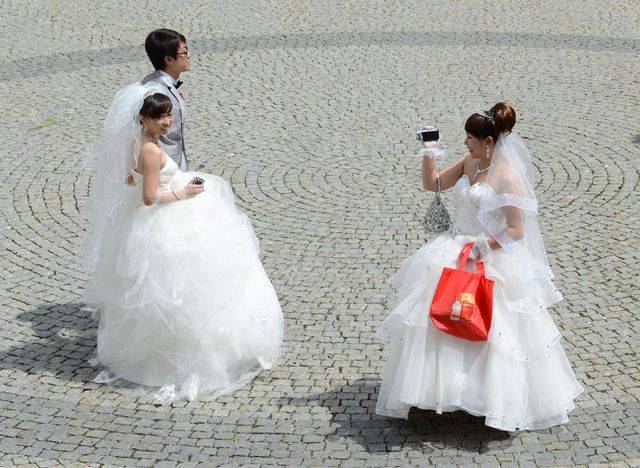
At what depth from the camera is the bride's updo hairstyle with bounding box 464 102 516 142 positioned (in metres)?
5.92

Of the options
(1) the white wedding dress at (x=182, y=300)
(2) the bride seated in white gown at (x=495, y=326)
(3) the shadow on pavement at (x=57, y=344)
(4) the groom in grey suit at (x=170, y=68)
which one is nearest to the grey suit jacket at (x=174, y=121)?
(4) the groom in grey suit at (x=170, y=68)

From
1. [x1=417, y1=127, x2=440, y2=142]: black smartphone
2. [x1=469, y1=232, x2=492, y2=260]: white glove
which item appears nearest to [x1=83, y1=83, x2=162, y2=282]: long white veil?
[x1=417, y1=127, x2=440, y2=142]: black smartphone

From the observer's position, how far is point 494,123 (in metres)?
5.92

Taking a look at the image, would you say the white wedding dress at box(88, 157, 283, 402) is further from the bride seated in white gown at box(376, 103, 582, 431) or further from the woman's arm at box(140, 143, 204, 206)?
the bride seated in white gown at box(376, 103, 582, 431)

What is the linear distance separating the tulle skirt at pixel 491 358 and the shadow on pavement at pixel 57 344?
226 centimetres

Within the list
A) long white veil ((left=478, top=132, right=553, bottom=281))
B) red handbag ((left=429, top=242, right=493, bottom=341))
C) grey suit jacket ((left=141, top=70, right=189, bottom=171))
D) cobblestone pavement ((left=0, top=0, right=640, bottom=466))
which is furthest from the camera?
grey suit jacket ((left=141, top=70, right=189, bottom=171))

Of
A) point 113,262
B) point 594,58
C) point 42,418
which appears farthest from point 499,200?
point 594,58

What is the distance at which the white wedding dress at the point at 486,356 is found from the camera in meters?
5.85

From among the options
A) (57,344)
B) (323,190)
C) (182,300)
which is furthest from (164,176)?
(323,190)

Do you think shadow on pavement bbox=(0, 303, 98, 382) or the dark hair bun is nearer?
the dark hair bun

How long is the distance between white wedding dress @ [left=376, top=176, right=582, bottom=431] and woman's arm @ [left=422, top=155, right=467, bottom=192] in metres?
0.31

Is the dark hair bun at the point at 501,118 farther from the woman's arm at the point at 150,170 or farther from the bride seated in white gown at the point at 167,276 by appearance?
the woman's arm at the point at 150,170

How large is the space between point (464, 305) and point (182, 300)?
185 centimetres

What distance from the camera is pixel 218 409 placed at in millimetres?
6426
